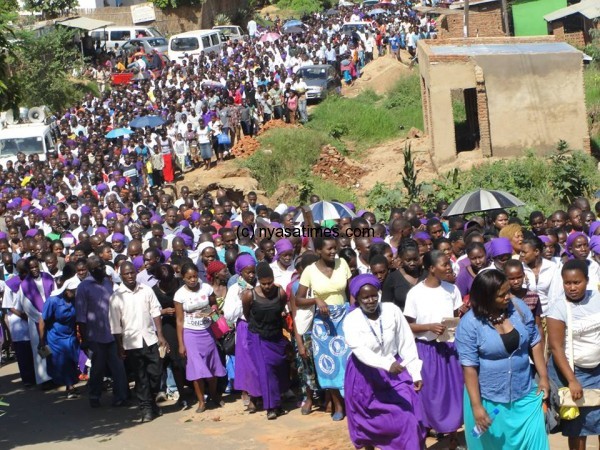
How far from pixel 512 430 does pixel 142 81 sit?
1144 inches

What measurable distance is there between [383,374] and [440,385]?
94 centimetres

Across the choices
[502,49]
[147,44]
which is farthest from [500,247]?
Answer: [147,44]

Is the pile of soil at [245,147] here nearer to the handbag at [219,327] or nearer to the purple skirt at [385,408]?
the handbag at [219,327]

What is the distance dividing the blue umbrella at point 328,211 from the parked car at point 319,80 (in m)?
17.5

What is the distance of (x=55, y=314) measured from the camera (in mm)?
11797

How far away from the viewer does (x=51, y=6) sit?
4603 cm

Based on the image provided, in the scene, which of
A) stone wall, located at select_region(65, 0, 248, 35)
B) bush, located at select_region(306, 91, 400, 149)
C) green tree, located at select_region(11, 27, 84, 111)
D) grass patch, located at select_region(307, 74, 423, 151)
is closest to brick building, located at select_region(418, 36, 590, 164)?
grass patch, located at select_region(307, 74, 423, 151)

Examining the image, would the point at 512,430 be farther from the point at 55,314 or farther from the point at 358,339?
→ the point at 55,314

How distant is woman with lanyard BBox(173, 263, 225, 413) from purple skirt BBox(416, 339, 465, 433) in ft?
8.89

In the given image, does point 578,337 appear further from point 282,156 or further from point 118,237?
point 282,156

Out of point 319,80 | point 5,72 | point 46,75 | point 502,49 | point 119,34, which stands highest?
point 119,34

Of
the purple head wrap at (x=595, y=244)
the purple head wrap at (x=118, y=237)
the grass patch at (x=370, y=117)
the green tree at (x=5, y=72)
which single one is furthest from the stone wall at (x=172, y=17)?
the purple head wrap at (x=595, y=244)

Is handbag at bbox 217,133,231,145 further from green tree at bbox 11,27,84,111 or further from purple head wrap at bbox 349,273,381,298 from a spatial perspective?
purple head wrap at bbox 349,273,381,298

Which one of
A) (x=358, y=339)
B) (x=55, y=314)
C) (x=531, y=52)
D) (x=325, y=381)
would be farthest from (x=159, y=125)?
(x=358, y=339)
